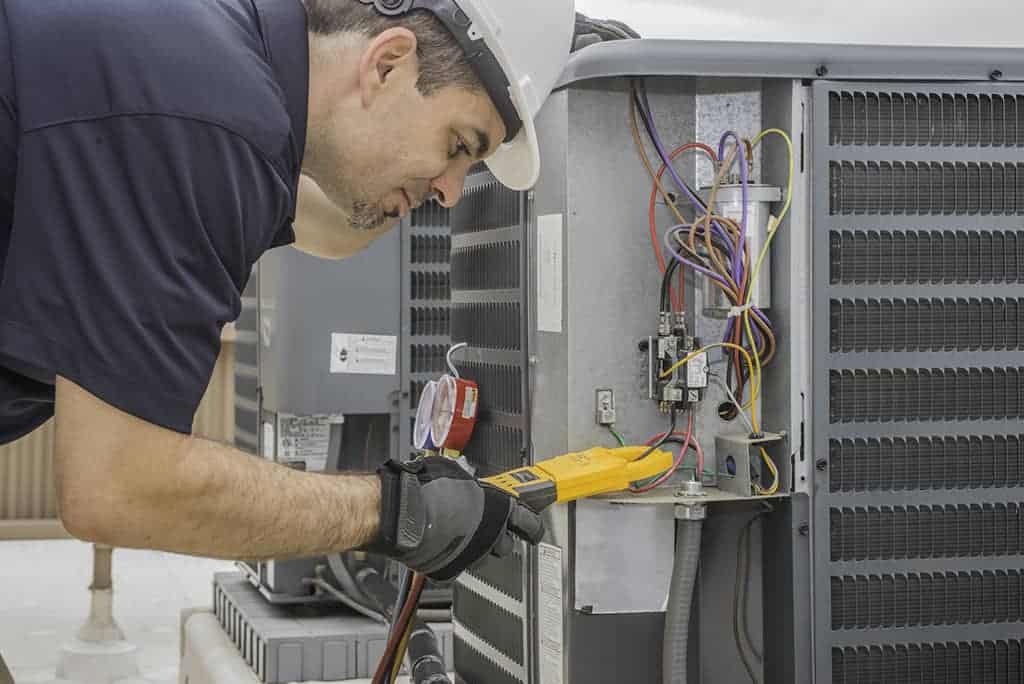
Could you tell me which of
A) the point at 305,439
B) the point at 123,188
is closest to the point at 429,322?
the point at 305,439

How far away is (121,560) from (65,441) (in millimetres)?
3996

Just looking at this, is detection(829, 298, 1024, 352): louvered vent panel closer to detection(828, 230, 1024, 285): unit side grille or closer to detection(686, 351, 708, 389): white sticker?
detection(828, 230, 1024, 285): unit side grille

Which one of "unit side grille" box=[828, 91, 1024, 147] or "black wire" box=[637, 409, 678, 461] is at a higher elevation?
"unit side grille" box=[828, 91, 1024, 147]

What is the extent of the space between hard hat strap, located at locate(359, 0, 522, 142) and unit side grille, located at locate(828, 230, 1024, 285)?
0.39 m

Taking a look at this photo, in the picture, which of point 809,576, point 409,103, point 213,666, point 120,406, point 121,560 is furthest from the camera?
point 121,560

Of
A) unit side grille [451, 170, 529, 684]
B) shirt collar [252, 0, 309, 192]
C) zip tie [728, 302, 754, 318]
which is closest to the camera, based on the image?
shirt collar [252, 0, 309, 192]

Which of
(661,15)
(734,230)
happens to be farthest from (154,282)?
(661,15)

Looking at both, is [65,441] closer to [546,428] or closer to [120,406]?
[120,406]

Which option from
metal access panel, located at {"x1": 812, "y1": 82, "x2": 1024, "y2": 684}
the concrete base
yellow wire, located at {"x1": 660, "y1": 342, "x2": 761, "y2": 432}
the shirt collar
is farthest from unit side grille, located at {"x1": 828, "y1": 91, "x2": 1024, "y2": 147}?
the concrete base

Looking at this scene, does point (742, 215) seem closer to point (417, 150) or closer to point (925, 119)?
point (925, 119)

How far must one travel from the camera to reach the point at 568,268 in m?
1.33

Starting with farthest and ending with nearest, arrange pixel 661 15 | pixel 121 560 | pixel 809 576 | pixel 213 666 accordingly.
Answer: pixel 121 560 → pixel 661 15 → pixel 213 666 → pixel 809 576

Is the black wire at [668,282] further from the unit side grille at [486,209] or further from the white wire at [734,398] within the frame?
the unit side grille at [486,209]

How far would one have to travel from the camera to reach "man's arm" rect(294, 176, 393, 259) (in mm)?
1546
